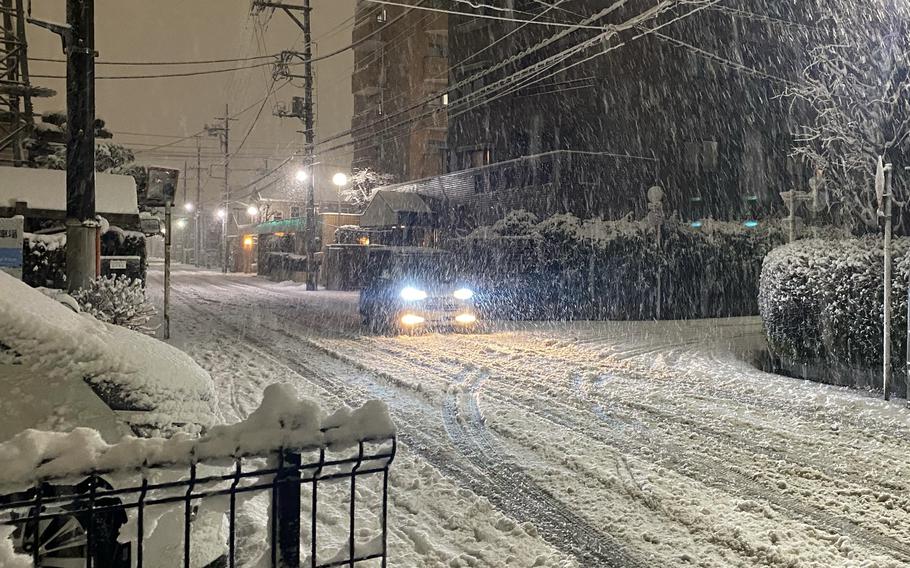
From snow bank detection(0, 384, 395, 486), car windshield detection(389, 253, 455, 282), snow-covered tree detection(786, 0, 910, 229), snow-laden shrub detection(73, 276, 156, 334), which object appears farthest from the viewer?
car windshield detection(389, 253, 455, 282)

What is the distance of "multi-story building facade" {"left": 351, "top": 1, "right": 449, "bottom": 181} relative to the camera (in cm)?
5378

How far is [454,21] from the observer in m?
35.6

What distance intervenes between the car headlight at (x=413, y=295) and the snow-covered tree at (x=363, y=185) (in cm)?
3707

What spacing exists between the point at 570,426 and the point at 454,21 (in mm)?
31862

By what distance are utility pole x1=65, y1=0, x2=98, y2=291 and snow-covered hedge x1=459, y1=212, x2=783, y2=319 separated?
39.6ft

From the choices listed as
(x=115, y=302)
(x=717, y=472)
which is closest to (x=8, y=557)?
(x=717, y=472)

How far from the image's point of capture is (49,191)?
16016 millimetres

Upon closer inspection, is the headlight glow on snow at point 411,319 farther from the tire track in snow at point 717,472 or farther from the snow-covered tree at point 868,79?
the snow-covered tree at point 868,79

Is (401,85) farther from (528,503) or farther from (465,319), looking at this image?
(528,503)

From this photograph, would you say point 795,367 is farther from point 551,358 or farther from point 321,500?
point 321,500

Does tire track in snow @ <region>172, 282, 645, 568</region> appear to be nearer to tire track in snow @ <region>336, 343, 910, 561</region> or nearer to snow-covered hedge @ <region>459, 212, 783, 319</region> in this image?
tire track in snow @ <region>336, 343, 910, 561</region>

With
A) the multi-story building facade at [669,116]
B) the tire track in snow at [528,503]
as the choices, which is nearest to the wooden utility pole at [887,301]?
the tire track in snow at [528,503]

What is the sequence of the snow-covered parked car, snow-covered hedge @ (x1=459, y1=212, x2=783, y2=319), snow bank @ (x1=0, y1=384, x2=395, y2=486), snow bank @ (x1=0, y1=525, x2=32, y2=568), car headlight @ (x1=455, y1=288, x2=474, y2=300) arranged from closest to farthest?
snow bank @ (x1=0, y1=384, x2=395, y2=486)
snow bank @ (x1=0, y1=525, x2=32, y2=568)
the snow-covered parked car
car headlight @ (x1=455, y1=288, x2=474, y2=300)
snow-covered hedge @ (x1=459, y1=212, x2=783, y2=319)

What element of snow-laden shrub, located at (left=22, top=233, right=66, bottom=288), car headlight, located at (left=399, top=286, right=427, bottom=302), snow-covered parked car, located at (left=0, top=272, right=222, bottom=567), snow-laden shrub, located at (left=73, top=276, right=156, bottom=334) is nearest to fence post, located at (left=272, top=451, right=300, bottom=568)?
snow-covered parked car, located at (left=0, top=272, right=222, bottom=567)
